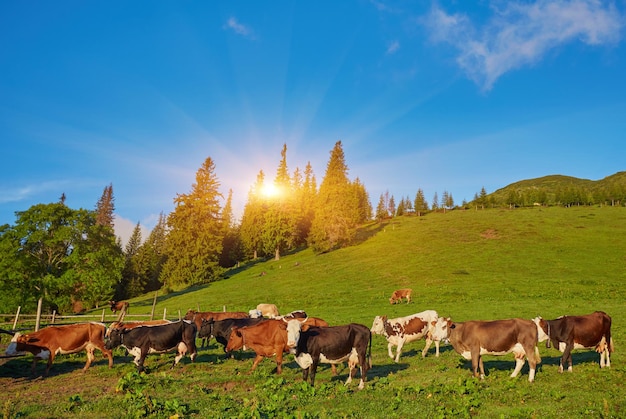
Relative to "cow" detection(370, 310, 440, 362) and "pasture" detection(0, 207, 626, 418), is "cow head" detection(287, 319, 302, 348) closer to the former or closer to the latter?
"pasture" detection(0, 207, 626, 418)

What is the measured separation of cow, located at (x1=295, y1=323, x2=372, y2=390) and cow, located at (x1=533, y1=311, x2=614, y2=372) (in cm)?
580

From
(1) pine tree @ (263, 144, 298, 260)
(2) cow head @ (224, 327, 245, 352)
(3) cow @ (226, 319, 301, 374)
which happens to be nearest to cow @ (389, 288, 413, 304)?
(2) cow head @ (224, 327, 245, 352)

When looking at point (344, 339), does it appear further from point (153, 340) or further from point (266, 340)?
point (153, 340)

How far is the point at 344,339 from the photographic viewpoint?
12.6 metres

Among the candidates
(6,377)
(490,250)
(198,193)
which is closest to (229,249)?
(198,193)

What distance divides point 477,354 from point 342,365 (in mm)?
5382

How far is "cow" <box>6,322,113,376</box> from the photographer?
1445 centimetres

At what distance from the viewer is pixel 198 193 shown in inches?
2501

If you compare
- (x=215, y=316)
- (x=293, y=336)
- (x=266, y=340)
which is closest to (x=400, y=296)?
(x=215, y=316)

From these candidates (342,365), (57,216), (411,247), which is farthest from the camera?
(411,247)

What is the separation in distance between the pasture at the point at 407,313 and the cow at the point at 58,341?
2.76 ft

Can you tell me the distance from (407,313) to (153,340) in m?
21.6

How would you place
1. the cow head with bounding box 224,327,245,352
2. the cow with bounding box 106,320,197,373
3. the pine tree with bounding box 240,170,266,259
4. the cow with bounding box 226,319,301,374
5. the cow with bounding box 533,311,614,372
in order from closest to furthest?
the cow with bounding box 533,311,614,372 < the cow with bounding box 226,319,301,374 < the cow with bounding box 106,320,197,373 < the cow head with bounding box 224,327,245,352 < the pine tree with bounding box 240,170,266,259

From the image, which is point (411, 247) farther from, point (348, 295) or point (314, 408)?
point (314, 408)
